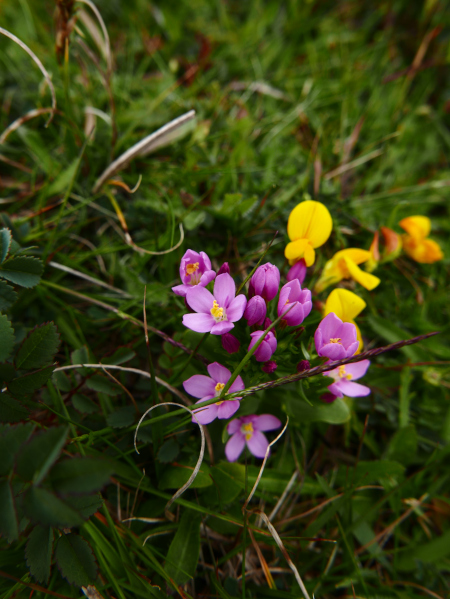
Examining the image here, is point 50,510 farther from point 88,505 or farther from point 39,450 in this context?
point 88,505

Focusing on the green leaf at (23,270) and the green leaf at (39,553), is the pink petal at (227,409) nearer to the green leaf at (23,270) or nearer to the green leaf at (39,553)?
the green leaf at (39,553)

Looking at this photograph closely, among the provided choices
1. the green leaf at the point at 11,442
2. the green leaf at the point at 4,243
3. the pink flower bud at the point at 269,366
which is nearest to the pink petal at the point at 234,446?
the pink flower bud at the point at 269,366

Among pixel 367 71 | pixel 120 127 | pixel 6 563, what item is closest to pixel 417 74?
pixel 367 71

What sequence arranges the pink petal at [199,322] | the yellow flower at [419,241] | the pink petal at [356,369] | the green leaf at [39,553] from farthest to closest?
the yellow flower at [419,241] → the pink petal at [356,369] → the pink petal at [199,322] → the green leaf at [39,553]

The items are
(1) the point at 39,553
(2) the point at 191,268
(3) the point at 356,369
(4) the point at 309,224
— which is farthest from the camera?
(4) the point at 309,224

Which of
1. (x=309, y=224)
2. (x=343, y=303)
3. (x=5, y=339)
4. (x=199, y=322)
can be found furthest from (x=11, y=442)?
(x=309, y=224)
